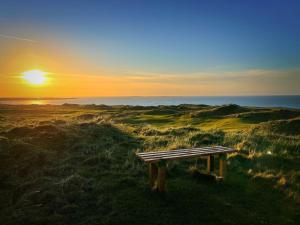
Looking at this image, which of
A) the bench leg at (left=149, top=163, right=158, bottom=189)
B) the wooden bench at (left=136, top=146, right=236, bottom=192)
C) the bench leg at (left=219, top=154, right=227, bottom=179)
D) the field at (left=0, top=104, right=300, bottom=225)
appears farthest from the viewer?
the bench leg at (left=219, top=154, right=227, bottom=179)

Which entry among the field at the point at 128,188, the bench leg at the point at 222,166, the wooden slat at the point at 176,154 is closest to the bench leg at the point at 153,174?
the field at the point at 128,188

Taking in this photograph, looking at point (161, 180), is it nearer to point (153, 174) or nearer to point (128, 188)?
point (153, 174)

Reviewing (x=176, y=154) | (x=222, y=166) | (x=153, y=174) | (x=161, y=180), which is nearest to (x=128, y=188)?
(x=153, y=174)

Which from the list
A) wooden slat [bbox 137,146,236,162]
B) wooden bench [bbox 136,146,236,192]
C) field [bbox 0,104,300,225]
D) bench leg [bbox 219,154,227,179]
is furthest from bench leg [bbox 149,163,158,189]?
bench leg [bbox 219,154,227,179]

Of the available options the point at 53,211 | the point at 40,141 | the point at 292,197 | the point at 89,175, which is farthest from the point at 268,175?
the point at 40,141

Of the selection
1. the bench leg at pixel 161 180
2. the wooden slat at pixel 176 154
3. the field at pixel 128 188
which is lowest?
the field at pixel 128 188

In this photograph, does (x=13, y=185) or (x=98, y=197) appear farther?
(x=13, y=185)

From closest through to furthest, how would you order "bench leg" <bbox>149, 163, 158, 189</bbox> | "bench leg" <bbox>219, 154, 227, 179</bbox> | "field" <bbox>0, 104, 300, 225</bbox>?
"field" <bbox>0, 104, 300, 225</bbox>, "bench leg" <bbox>149, 163, 158, 189</bbox>, "bench leg" <bbox>219, 154, 227, 179</bbox>

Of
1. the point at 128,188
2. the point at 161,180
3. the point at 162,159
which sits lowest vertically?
the point at 128,188

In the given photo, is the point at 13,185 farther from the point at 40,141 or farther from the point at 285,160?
the point at 285,160

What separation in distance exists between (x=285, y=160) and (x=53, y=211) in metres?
9.00

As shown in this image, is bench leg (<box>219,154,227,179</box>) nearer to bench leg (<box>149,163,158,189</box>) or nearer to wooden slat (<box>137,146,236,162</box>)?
wooden slat (<box>137,146,236,162</box>)

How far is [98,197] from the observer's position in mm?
6457

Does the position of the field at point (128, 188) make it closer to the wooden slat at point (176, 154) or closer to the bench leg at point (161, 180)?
the bench leg at point (161, 180)
